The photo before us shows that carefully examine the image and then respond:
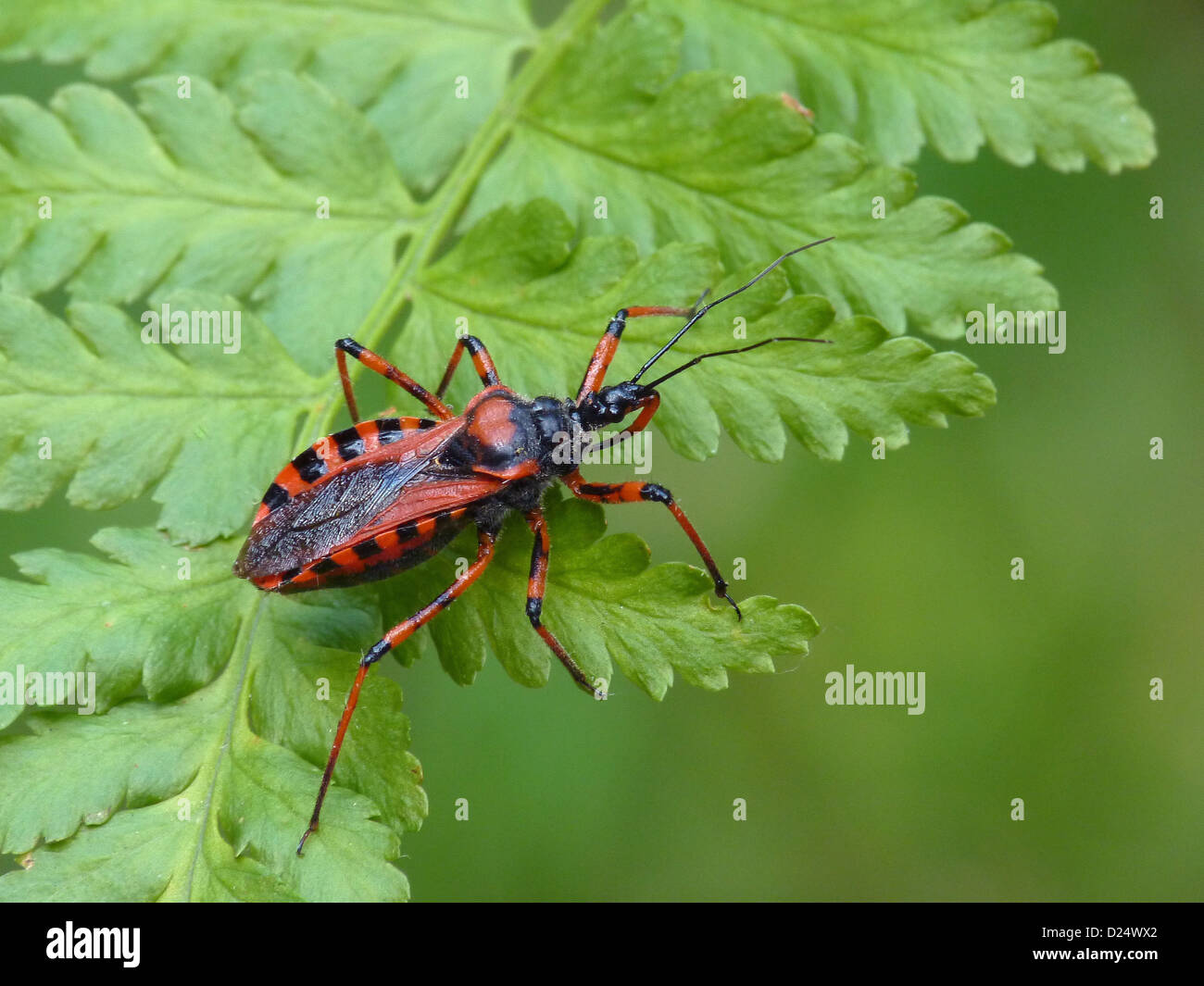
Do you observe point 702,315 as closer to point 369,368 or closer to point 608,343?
point 608,343

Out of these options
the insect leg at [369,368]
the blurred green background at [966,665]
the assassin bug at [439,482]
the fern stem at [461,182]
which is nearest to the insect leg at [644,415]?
the assassin bug at [439,482]

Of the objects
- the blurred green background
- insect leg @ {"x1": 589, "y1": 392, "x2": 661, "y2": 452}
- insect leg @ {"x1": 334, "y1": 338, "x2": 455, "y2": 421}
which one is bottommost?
the blurred green background

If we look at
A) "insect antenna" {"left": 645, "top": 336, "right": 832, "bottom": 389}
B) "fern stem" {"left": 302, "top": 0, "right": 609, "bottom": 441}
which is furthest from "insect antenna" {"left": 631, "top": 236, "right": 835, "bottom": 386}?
"fern stem" {"left": 302, "top": 0, "right": 609, "bottom": 441}

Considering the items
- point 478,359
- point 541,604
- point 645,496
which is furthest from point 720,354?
point 541,604

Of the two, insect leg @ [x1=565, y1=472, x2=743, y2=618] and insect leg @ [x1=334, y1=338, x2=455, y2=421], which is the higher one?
insect leg @ [x1=334, y1=338, x2=455, y2=421]

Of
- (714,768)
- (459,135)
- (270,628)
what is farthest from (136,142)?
(714,768)

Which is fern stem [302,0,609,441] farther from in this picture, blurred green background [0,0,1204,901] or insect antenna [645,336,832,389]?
blurred green background [0,0,1204,901]

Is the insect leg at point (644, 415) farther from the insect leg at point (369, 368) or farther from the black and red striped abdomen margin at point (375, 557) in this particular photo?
the insect leg at point (369, 368)
